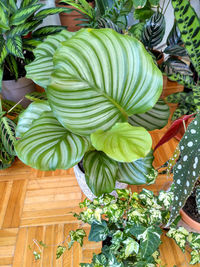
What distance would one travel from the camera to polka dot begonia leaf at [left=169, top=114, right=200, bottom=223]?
1.78ft

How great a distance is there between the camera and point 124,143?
1.82 ft

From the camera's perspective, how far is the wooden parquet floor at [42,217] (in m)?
0.94

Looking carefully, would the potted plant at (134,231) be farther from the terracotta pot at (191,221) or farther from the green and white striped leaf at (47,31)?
the green and white striped leaf at (47,31)

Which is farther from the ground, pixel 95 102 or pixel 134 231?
pixel 95 102

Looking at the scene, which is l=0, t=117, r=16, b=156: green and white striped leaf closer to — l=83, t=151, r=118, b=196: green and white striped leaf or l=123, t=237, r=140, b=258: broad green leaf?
l=83, t=151, r=118, b=196: green and white striped leaf

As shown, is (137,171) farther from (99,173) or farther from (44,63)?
(44,63)

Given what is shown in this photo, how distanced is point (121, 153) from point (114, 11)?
1.05 meters

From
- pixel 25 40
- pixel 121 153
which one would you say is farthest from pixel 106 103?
pixel 25 40

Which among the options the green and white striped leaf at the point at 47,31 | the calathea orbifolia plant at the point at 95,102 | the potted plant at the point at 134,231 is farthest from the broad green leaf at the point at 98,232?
the green and white striped leaf at the point at 47,31

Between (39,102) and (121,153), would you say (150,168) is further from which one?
(39,102)

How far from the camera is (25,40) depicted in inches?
53.6

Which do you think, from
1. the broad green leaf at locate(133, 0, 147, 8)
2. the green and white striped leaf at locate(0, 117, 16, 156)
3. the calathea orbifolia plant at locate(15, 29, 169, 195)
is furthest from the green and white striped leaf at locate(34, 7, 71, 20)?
the calathea orbifolia plant at locate(15, 29, 169, 195)

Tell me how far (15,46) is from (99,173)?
82cm

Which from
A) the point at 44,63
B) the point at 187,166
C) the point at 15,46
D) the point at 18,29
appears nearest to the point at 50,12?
the point at 18,29
